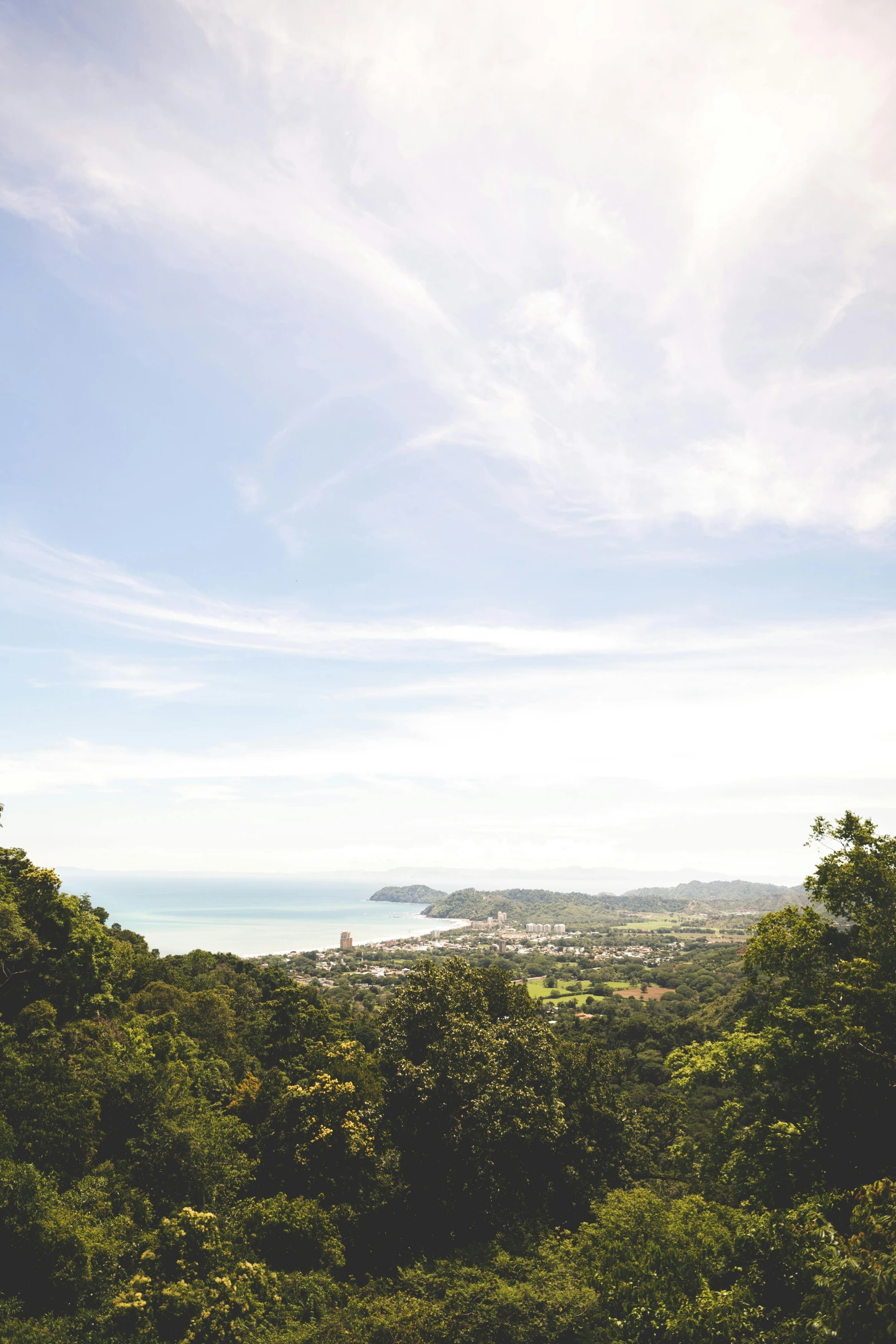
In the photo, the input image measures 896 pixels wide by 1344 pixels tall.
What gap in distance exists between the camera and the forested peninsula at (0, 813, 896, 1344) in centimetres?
1030

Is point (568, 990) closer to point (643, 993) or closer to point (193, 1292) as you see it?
point (643, 993)

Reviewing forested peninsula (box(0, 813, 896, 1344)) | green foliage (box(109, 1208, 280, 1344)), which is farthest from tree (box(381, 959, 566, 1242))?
green foliage (box(109, 1208, 280, 1344))

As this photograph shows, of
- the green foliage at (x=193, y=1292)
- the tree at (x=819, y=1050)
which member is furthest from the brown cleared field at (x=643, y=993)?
the green foliage at (x=193, y=1292)

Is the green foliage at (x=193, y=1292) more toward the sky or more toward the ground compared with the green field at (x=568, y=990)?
more toward the sky

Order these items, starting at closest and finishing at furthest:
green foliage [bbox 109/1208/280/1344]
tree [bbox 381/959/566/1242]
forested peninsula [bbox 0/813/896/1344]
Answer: forested peninsula [bbox 0/813/896/1344], green foliage [bbox 109/1208/280/1344], tree [bbox 381/959/566/1242]

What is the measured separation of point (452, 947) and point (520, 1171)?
488 ft

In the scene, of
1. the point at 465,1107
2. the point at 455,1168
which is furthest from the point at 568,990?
the point at 465,1107

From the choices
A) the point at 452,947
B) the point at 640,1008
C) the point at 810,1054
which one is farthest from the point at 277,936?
the point at 810,1054

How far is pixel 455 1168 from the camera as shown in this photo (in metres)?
15.6

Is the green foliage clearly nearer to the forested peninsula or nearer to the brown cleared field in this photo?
the forested peninsula

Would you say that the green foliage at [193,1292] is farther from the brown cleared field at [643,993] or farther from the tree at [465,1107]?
the brown cleared field at [643,993]

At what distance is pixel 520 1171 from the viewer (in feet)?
54.3

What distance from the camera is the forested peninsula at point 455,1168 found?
33.8ft

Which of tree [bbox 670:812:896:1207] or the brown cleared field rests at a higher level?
tree [bbox 670:812:896:1207]
